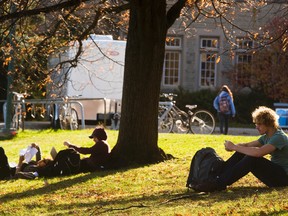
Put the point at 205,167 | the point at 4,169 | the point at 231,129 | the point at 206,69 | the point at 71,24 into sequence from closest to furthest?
the point at 205,167
the point at 4,169
the point at 71,24
the point at 231,129
the point at 206,69

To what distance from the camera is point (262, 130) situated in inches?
436

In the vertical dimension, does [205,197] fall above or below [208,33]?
below

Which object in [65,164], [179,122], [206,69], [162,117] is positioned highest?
[206,69]

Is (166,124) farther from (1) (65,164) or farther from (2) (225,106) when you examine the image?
(1) (65,164)

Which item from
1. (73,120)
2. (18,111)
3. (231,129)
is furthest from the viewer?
(231,129)

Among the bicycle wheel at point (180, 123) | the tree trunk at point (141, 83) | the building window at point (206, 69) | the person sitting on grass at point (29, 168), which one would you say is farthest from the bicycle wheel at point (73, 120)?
the building window at point (206, 69)

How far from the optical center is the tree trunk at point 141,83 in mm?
14852

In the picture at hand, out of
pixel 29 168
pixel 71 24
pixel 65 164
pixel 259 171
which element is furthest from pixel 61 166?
pixel 71 24

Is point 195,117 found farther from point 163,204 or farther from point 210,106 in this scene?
point 163,204

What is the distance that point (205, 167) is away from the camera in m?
11.2

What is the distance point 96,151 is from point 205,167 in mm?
3376

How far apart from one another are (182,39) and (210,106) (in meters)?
4.16

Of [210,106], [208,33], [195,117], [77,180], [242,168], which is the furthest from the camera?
[208,33]

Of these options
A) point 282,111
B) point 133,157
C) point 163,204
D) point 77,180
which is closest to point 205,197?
point 163,204
